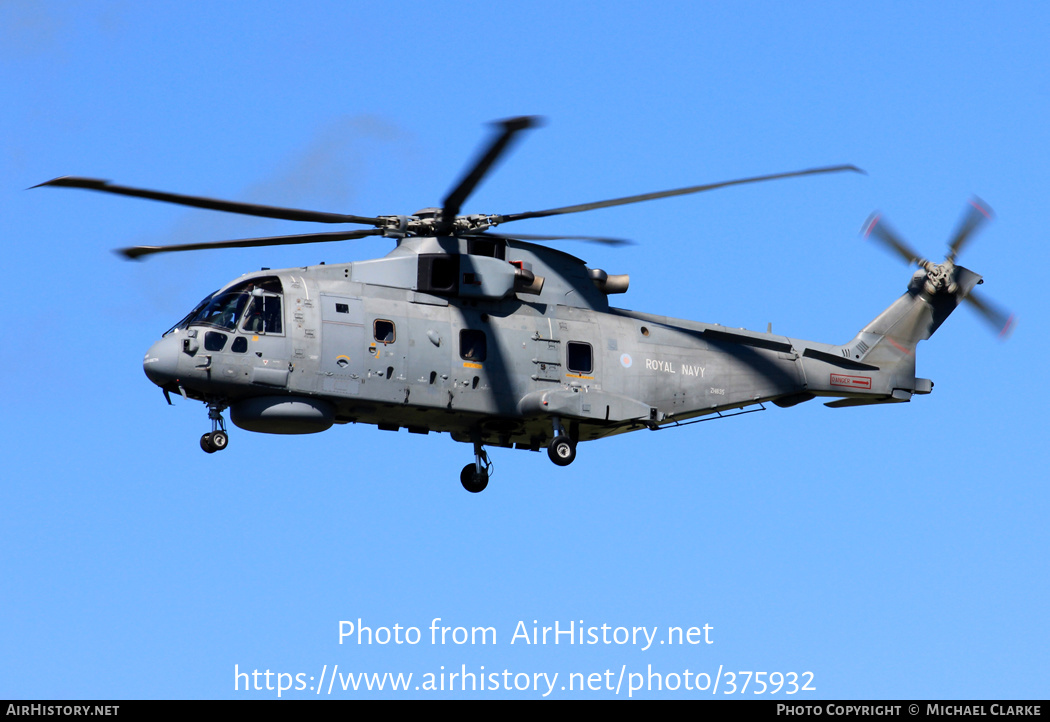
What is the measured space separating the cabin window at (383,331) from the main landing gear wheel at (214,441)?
357 cm

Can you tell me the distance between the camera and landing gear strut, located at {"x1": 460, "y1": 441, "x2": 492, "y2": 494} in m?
32.7

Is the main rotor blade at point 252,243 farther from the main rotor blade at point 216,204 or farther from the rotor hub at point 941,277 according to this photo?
the rotor hub at point 941,277

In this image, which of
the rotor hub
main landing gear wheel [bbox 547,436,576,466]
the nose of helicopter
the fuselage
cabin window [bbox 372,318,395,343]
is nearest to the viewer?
the nose of helicopter

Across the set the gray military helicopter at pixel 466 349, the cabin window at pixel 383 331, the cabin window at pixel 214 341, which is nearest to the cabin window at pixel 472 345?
the gray military helicopter at pixel 466 349

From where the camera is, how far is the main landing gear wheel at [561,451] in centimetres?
3177

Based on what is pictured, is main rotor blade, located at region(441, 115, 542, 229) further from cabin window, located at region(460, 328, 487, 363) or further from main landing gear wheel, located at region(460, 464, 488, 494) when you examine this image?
main landing gear wheel, located at region(460, 464, 488, 494)

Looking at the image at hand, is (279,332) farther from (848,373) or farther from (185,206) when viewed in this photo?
(848,373)

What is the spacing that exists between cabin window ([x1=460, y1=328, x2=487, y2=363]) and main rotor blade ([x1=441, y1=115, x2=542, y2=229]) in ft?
7.33

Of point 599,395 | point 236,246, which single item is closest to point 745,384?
point 599,395

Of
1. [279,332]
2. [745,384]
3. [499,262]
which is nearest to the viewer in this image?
[279,332]

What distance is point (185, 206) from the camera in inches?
1092

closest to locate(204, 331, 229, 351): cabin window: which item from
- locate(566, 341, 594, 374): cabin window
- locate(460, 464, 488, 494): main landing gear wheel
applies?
locate(460, 464, 488, 494): main landing gear wheel
